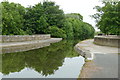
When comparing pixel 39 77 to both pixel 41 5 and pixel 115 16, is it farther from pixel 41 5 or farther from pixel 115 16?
pixel 41 5

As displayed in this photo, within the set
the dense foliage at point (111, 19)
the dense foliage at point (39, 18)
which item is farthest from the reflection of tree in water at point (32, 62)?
the dense foliage at point (39, 18)

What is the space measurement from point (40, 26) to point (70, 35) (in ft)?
70.4

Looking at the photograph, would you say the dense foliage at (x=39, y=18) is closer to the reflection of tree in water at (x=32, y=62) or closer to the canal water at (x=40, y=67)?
the reflection of tree in water at (x=32, y=62)

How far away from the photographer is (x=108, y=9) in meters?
25.2

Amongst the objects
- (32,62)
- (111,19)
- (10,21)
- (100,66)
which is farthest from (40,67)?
(10,21)

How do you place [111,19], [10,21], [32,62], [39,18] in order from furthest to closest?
[39,18], [10,21], [111,19], [32,62]

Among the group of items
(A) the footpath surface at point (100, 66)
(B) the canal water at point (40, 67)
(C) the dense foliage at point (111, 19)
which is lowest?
(B) the canal water at point (40, 67)

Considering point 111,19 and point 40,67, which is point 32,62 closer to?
point 40,67

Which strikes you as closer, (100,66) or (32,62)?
(100,66)

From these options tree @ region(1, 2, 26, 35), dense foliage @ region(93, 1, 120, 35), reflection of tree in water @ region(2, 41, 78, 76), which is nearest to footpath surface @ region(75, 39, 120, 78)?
reflection of tree in water @ region(2, 41, 78, 76)

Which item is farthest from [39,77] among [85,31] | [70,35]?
[85,31]

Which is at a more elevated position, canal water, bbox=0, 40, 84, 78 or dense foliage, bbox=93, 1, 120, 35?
dense foliage, bbox=93, 1, 120, 35

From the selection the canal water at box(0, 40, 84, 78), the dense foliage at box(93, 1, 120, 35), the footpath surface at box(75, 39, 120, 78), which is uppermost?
the dense foliage at box(93, 1, 120, 35)

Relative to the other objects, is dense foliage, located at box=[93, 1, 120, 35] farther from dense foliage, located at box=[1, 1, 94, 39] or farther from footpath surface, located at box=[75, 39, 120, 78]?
dense foliage, located at box=[1, 1, 94, 39]
